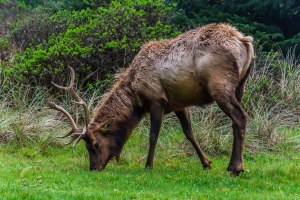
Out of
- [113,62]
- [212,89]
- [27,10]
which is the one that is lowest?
[27,10]

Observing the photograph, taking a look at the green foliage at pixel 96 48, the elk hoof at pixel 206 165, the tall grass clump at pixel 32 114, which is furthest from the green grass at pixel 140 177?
the green foliage at pixel 96 48

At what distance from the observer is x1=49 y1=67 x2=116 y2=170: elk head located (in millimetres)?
9336

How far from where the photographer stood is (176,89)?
9406 mm

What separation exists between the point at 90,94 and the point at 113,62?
1075 millimetres

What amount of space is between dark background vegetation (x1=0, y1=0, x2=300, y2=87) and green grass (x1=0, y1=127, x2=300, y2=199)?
3.03m

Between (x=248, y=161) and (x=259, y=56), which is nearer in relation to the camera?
(x=248, y=161)

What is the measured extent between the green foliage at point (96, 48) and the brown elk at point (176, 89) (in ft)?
10.9

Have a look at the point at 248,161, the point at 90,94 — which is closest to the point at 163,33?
the point at 90,94

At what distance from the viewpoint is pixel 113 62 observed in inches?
530

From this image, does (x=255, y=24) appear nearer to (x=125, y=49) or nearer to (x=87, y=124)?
(x=125, y=49)

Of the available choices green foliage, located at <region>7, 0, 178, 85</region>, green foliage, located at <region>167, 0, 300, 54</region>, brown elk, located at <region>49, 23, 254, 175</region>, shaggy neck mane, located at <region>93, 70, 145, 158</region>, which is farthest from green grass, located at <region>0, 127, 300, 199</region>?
green foliage, located at <region>167, 0, 300, 54</region>

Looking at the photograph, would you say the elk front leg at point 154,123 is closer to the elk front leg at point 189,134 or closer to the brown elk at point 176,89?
the brown elk at point 176,89

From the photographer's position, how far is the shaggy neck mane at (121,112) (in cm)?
974

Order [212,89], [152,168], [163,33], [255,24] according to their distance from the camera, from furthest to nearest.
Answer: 1. [255,24]
2. [163,33]
3. [152,168]
4. [212,89]
